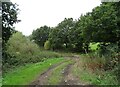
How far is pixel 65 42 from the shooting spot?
65.4 meters

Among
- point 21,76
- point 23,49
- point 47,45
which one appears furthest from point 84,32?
point 47,45

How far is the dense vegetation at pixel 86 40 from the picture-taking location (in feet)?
69.2

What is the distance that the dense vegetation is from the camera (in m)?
21.1

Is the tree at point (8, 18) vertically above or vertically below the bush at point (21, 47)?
above

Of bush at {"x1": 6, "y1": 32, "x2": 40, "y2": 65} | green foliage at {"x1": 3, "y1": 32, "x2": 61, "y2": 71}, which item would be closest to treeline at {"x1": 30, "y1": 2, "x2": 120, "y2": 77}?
green foliage at {"x1": 3, "y1": 32, "x2": 61, "y2": 71}

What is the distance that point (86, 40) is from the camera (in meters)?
43.4

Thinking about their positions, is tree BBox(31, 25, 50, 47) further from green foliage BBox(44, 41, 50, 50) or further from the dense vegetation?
the dense vegetation

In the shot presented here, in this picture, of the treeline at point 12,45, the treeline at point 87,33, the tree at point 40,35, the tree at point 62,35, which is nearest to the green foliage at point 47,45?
the treeline at point 87,33

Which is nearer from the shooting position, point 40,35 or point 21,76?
point 21,76

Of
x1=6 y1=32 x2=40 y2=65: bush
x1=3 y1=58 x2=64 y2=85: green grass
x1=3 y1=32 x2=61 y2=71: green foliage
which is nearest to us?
x1=3 y1=58 x2=64 y2=85: green grass

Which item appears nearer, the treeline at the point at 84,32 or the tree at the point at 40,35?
the treeline at the point at 84,32

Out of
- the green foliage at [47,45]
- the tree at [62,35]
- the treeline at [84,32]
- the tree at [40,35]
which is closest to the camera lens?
the treeline at [84,32]

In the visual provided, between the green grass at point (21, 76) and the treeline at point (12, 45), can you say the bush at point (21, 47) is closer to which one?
the treeline at point (12, 45)

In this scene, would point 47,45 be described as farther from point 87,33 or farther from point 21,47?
point 87,33
